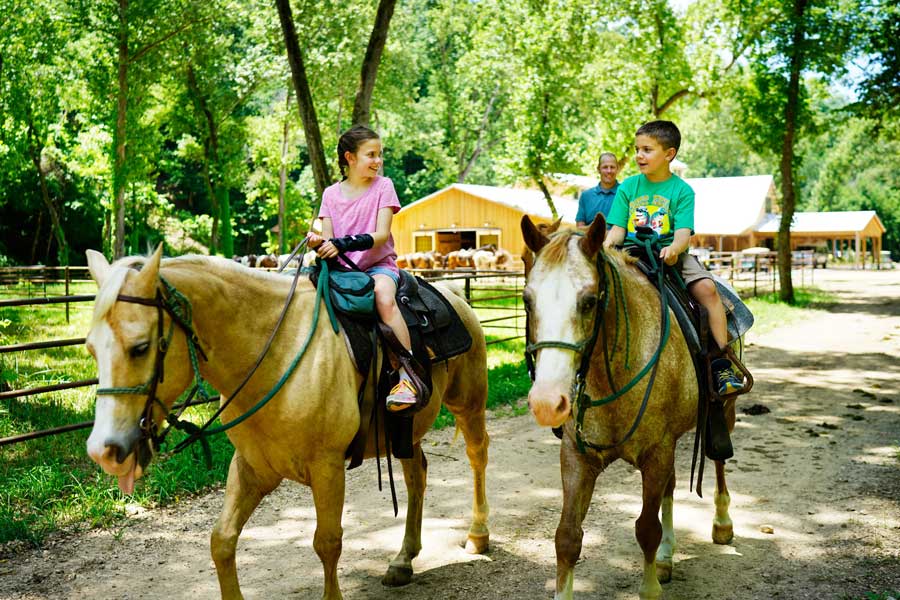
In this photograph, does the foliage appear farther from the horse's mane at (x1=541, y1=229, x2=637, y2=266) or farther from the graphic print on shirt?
the horse's mane at (x1=541, y1=229, x2=637, y2=266)

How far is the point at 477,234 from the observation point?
134 ft

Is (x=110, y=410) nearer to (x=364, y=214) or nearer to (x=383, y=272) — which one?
(x=383, y=272)

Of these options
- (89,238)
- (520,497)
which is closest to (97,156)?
(89,238)

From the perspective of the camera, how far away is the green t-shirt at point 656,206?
13.6ft

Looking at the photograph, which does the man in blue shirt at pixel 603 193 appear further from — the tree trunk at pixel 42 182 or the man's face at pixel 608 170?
the tree trunk at pixel 42 182

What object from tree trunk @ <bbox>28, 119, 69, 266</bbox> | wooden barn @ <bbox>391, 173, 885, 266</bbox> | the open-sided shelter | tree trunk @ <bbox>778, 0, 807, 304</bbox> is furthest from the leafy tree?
the open-sided shelter

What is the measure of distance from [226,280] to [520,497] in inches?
140

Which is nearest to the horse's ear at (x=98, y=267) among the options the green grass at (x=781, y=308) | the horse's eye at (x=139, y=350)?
the horse's eye at (x=139, y=350)

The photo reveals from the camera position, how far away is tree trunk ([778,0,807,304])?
20.4 metres

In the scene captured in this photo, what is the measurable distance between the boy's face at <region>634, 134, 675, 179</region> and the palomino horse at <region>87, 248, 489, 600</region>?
2.00 meters

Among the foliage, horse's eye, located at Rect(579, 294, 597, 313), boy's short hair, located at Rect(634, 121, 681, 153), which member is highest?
the foliage

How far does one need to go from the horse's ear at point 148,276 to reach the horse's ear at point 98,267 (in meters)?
0.16

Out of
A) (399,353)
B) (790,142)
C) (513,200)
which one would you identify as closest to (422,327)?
(399,353)

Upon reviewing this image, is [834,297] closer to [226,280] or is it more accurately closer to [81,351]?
[81,351]
